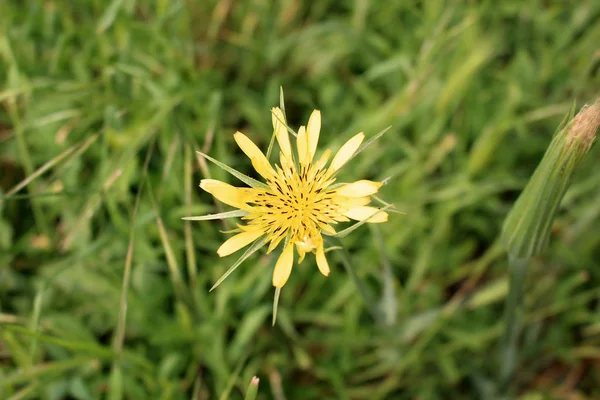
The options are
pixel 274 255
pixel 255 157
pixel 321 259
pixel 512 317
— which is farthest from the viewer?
pixel 274 255

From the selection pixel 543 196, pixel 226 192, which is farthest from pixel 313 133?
pixel 543 196

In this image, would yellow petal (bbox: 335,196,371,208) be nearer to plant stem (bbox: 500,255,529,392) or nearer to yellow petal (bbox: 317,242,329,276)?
yellow petal (bbox: 317,242,329,276)

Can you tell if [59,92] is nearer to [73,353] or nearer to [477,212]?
[73,353]

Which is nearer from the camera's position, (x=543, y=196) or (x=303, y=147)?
(x=543, y=196)

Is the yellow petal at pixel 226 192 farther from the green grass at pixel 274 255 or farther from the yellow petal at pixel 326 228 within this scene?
the green grass at pixel 274 255

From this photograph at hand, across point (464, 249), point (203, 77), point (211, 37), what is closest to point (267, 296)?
point (464, 249)

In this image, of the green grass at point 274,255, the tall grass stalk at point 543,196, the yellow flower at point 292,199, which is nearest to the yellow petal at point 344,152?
the yellow flower at point 292,199

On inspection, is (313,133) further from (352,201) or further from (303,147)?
(352,201)
